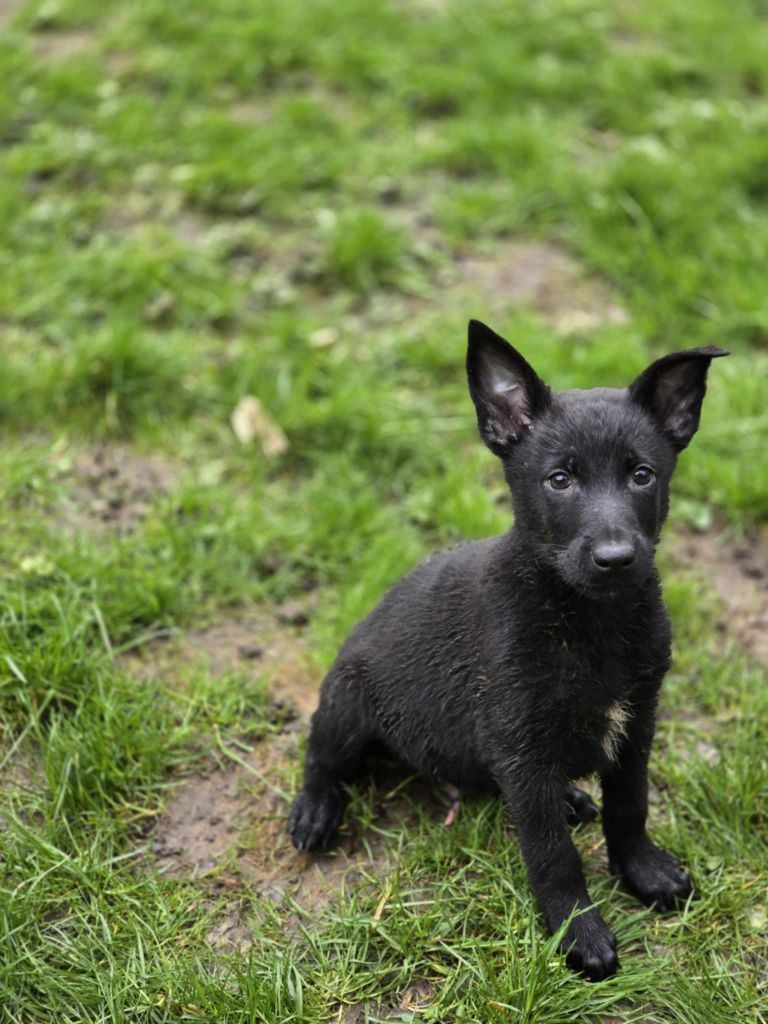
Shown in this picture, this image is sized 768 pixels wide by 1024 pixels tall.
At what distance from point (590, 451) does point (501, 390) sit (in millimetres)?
424

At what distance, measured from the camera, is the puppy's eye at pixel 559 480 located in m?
3.38

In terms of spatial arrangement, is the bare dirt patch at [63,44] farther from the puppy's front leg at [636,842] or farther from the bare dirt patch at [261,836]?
the puppy's front leg at [636,842]

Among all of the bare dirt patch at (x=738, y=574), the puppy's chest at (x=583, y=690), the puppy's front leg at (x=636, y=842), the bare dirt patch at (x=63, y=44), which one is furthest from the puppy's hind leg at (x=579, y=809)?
the bare dirt patch at (x=63, y=44)

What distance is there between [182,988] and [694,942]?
1618 millimetres

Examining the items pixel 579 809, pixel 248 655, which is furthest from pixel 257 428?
pixel 579 809

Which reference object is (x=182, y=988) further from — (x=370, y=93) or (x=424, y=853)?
(x=370, y=93)

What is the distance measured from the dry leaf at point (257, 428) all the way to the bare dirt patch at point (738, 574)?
6.75ft

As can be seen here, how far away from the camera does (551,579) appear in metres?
3.46

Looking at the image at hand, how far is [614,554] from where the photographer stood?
3131 millimetres

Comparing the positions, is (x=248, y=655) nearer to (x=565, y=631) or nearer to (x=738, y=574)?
(x=565, y=631)

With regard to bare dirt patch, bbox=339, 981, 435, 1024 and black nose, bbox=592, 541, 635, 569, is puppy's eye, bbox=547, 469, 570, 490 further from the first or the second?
bare dirt patch, bbox=339, 981, 435, 1024

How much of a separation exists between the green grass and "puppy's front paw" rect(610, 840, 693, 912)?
0.22 feet

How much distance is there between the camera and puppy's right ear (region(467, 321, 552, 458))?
3.51 meters

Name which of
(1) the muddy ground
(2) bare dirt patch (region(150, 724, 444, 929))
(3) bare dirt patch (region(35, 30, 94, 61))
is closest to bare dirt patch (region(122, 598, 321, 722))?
(1) the muddy ground
